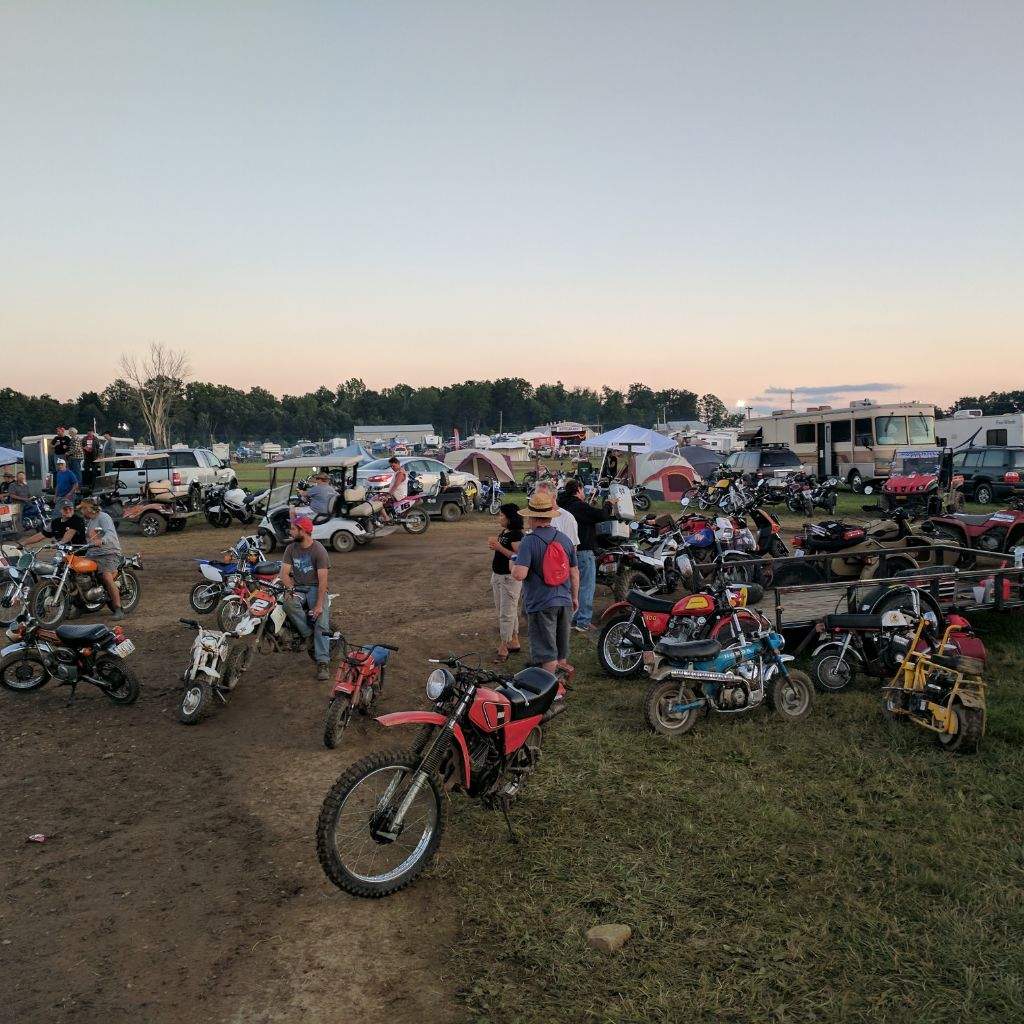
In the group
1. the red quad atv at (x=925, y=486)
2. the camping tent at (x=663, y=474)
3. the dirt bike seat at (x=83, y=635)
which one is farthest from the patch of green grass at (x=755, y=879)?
the camping tent at (x=663, y=474)

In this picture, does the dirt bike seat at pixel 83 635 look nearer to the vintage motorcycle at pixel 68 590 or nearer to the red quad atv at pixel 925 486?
the vintage motorcycle at pixel 68 590

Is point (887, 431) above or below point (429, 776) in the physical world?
Result: above

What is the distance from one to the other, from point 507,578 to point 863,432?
2053 centimetres

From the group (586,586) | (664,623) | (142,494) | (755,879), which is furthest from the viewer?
(142,494)

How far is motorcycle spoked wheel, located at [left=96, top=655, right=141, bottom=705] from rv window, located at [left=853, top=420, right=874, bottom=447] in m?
23.6

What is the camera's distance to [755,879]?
4.16m

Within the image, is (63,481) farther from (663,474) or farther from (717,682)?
(717,682)

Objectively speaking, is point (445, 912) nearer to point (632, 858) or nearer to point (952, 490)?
point (632, 858)

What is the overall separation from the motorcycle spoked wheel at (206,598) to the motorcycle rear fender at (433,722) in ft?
25.4

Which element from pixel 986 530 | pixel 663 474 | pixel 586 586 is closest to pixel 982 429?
pixel 663 474

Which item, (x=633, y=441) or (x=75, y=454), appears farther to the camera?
(x=633, y=441)

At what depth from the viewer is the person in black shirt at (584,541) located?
362 inches

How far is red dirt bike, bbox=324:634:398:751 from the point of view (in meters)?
6.18

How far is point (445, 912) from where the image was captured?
3.99 m
